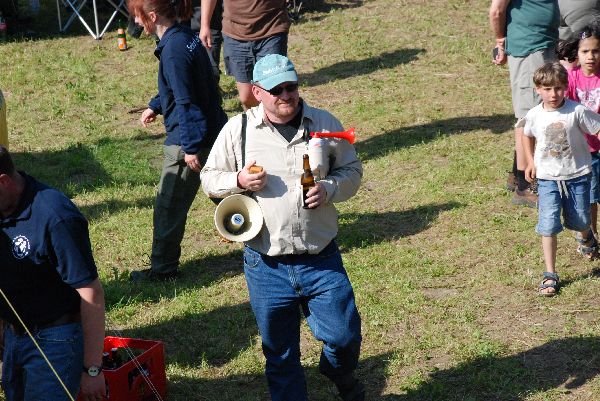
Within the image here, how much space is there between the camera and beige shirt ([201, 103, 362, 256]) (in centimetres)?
442

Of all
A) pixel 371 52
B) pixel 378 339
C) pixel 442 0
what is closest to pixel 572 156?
pixel 378 339

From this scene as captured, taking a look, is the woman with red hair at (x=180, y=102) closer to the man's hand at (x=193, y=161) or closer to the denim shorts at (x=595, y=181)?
the man's hand at (x=193, y=161)

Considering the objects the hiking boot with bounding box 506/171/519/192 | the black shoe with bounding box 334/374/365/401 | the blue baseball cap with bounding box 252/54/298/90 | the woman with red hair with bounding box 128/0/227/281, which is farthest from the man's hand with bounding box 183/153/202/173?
the hiking boot with bounding box 506/171/519/192

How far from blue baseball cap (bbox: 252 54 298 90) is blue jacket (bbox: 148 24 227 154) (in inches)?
70.2

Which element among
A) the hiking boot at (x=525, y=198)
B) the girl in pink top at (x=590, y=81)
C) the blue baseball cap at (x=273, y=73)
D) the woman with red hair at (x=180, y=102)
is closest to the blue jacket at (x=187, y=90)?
the woman with red hair at (x=180, y=102)

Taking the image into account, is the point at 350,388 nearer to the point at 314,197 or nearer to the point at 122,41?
the point at 314,197

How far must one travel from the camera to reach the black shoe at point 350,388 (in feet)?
15.9

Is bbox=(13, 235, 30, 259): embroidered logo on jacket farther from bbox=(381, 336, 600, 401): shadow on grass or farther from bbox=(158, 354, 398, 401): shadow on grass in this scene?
bbox=(381, 336, 600, 401): shadow on grass

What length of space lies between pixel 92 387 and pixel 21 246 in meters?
0.69

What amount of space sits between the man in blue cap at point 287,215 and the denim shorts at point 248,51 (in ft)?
13.2

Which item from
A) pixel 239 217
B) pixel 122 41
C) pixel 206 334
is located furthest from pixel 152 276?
pixel 122 41

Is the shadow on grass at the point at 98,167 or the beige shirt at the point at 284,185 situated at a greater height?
the beige shirt at the point at 284,185

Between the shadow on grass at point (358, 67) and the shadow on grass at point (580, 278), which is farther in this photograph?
the shadow on grass at point (358, 67)

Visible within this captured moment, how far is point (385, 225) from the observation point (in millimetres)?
7746
